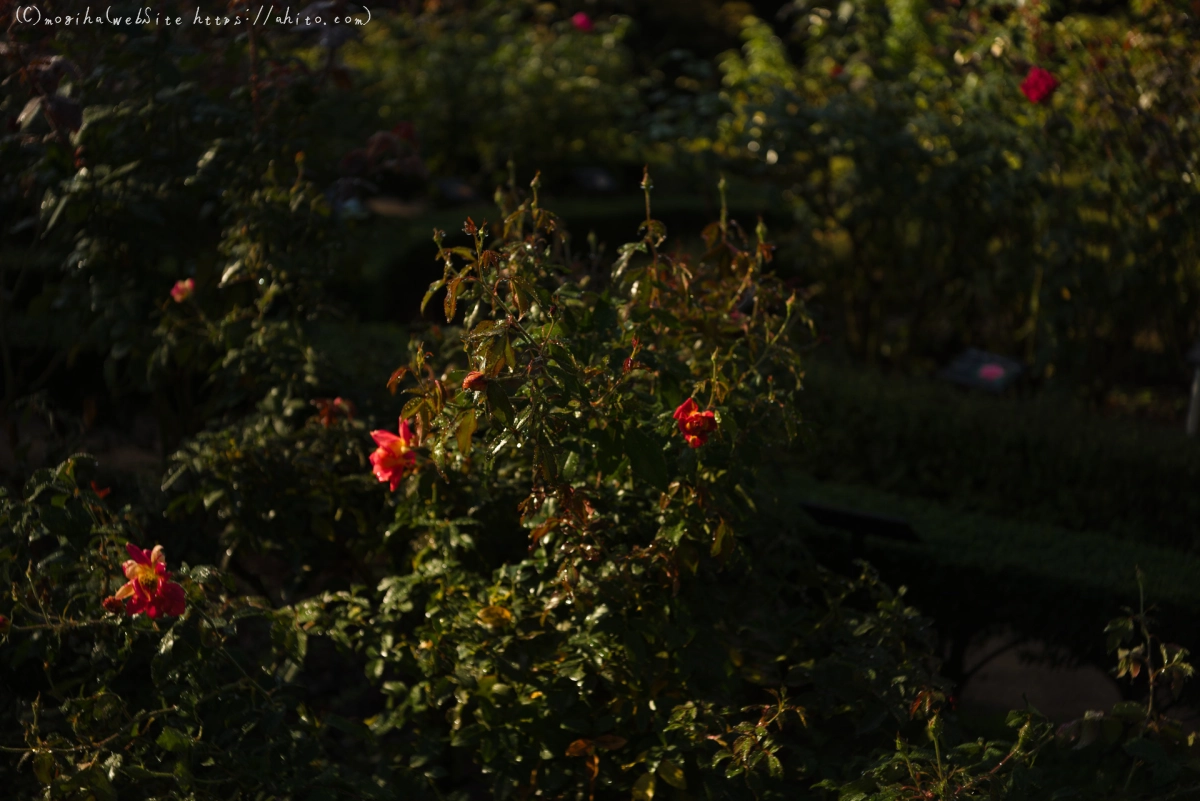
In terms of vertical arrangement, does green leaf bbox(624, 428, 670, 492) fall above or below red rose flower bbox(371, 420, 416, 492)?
above

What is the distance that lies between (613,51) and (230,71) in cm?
592

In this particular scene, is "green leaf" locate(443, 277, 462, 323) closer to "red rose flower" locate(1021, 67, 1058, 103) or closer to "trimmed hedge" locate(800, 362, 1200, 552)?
"trimmed hedge" locate(800, 362, 1200, 552)

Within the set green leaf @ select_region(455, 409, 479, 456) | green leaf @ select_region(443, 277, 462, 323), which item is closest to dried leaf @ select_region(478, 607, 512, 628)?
green leaf @ select_region(455, 409, 479, 456)

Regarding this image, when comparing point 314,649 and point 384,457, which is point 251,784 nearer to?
point 384,457

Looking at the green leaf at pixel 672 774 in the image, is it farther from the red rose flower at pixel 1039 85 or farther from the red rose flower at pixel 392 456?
the red rose flower at pixel 1039 85

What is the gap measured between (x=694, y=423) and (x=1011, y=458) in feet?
7.63

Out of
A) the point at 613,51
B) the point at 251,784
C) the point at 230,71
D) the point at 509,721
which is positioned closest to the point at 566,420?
the point at 509,721

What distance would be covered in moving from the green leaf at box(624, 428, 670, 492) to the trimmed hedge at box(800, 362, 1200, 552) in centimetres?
190

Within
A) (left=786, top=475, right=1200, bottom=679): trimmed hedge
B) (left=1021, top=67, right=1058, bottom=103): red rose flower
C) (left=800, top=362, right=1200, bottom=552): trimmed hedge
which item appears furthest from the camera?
(left=1021, top=67, right=1058, bottom=103): red rose flower

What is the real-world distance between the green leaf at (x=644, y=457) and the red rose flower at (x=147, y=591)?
78 centimetres

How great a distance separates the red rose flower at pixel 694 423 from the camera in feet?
6.28

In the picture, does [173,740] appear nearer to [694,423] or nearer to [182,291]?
[694,423]

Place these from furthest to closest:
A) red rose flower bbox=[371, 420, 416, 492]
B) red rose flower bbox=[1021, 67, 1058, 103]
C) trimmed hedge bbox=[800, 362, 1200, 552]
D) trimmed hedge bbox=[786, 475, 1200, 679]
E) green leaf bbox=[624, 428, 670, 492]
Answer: red rose flower bbox=[1021, 67, 1058, 103]
trimmed hedge bbox=[800, 362, 1200, 552]
trimmed hedge bbox=[786, 475, 1200, 679]
red rose flower bbox=[371, 420, 416, 492]
green leaf bbox=[624, 428, 670, 492]

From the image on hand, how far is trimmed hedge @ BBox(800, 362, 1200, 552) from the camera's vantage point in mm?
3805
